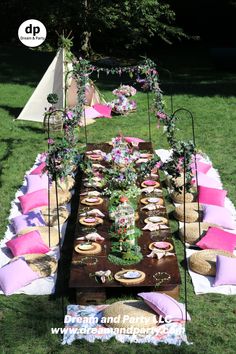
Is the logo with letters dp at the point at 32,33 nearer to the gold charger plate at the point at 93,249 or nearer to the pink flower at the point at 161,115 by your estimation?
the pink flower at the point at 161,115

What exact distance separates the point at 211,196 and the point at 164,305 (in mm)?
3893

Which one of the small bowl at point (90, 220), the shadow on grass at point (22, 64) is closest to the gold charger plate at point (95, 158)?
the small bowl at point (90, 220)

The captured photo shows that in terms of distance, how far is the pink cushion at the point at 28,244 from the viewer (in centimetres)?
881

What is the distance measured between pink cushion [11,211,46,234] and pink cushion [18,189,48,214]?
13.0 inches

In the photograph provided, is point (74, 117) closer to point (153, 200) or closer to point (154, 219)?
point (153, 200)

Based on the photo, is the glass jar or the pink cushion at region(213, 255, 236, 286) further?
the glass jar

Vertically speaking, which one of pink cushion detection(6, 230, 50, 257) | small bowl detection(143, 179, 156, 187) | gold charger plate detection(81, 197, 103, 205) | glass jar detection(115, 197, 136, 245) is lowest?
pink cushion detection(6, 230, 50, 257)

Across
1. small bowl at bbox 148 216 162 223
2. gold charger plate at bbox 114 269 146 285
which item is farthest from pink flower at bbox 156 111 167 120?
gold charger plate at bbox 114 269 146 285

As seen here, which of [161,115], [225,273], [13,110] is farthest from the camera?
[13,110]

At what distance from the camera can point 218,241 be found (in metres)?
8.92

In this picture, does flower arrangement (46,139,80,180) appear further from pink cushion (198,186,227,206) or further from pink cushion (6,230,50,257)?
pink cushion (198,186,227,206)

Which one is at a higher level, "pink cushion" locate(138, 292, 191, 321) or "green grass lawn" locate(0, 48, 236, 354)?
"pink cushion" locate(138, 292, 191, 321)

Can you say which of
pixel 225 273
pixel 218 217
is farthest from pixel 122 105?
pixel 225 273

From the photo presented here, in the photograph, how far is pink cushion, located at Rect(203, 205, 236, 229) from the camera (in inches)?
384
